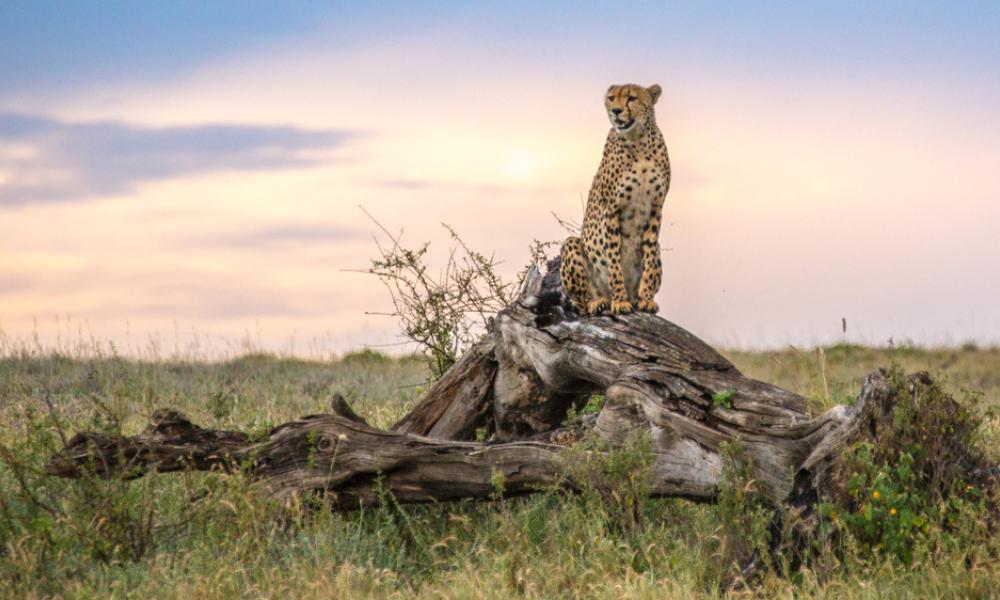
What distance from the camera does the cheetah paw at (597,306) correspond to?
7.82 meters

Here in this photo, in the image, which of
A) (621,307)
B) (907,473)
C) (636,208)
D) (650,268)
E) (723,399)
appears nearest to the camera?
(907,473)

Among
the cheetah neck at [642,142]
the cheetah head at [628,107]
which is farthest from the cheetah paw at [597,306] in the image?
the cheetah head at [628,107]

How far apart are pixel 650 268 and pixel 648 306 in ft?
1.30

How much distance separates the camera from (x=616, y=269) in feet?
25.8

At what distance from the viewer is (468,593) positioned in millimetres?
5398

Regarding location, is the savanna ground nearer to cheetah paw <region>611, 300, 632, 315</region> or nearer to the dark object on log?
the dark object on log

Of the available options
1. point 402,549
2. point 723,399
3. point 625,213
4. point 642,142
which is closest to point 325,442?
point 402,549

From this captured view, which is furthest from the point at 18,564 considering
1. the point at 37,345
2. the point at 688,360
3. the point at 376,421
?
the point at 37,345

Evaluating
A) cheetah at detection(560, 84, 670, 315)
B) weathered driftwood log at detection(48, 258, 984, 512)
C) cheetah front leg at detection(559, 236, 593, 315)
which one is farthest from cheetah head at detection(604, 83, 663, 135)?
weathered driftwood log at detection(48, 258, 984, 512)

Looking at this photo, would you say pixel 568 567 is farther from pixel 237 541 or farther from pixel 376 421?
pixel 376 421

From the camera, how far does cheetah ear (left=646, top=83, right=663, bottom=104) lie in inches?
329

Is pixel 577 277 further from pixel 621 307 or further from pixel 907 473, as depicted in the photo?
pixel 907 473

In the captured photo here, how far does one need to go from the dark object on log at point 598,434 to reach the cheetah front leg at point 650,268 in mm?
327

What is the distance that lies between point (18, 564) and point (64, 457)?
946mm
